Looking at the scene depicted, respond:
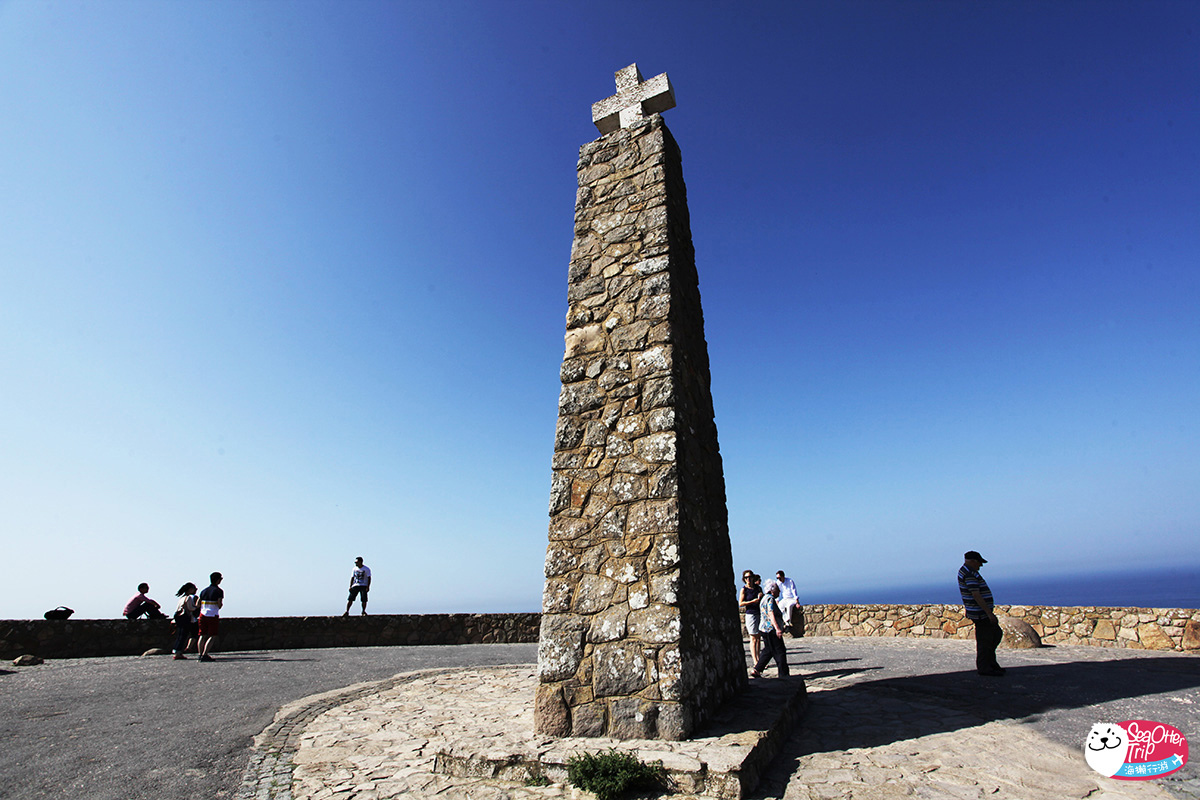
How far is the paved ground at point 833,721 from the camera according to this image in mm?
3895

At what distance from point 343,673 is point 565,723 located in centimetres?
623

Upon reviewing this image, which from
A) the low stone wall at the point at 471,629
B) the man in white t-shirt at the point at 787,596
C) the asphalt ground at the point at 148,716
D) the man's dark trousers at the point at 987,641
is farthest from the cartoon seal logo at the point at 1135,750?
the low stone wall at the point at 471,629

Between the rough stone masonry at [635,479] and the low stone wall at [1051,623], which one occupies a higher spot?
the rough stone masonry at [635,479]

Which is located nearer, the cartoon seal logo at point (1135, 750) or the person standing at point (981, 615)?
the cartoon seal logo at point (1135, 750)

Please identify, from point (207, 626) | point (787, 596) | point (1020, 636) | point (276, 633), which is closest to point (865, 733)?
point (787, 596)

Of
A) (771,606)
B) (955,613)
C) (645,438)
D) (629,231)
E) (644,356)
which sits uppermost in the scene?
(629,231)

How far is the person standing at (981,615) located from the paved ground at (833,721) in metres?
0.28

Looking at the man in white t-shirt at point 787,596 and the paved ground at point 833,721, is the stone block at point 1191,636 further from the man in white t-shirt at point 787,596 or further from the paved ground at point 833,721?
the man in white t-shirt at point 787,596

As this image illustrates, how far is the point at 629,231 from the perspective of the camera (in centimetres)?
611

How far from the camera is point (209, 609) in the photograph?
10.2 meters

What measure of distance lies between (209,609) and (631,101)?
10.9 meters

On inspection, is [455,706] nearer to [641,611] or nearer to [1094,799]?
[641,611]

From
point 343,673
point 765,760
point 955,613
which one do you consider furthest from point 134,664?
point 955,613

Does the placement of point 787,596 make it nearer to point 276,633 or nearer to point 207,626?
point 207,626
